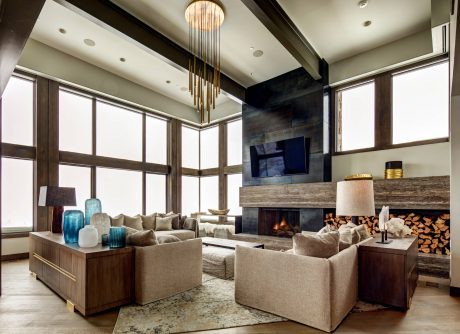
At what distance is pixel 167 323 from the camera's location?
244 cm

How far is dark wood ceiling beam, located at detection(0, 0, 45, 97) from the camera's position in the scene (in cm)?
199

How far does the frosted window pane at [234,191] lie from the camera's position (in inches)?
304

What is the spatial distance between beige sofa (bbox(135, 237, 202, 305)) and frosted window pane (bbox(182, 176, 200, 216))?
5024 millimetres

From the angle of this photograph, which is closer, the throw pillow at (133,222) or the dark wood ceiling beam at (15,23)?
the dark wood ceiling beam at (15,23)

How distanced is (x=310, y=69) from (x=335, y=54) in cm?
72

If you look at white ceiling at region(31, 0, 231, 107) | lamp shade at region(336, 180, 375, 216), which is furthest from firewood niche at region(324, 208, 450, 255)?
white ceiling at region(31, 0, 231, 107)

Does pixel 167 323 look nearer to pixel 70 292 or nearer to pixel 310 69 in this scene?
pixel 70 292

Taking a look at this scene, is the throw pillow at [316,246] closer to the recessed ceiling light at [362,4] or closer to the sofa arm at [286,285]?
the sofa arm at [286,285]

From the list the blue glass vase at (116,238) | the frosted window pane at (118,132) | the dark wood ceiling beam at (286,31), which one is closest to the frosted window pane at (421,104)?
the dark wood ceiling beam at (286,31)

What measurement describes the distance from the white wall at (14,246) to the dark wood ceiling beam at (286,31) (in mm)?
5756

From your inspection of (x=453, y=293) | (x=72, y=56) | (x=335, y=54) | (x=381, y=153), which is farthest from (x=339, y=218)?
(x=72, y=56)

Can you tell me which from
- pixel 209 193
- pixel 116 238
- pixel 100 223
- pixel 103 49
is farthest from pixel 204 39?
pixel 209 193

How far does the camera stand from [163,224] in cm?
618

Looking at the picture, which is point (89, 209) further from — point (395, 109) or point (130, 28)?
point (395, 109)
